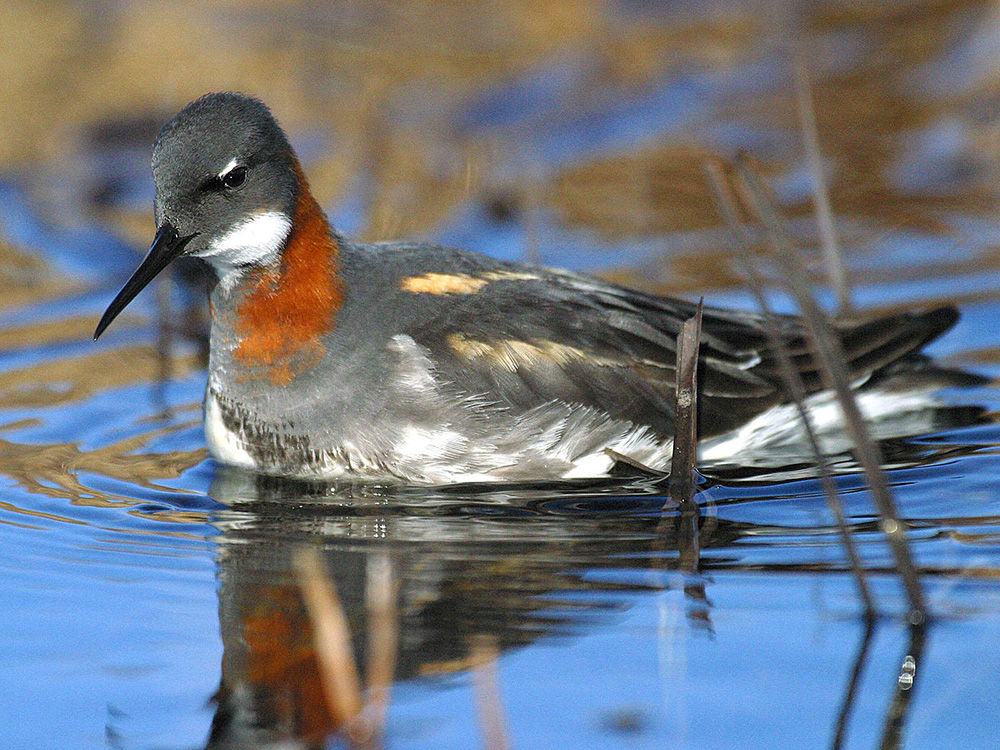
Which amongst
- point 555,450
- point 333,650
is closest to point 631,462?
point 555,450

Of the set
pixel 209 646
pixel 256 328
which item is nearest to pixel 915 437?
pixel 256 328

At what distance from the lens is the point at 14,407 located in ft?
19.8

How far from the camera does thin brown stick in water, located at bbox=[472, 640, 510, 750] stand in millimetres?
3067

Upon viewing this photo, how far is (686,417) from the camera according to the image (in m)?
4.76

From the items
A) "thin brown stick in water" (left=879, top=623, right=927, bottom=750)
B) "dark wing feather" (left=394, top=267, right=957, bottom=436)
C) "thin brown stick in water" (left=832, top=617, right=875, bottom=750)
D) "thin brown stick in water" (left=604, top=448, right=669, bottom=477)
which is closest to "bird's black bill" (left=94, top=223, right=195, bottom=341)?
"dark wing feather" (left=394, top=267, right=957, bottom=436)

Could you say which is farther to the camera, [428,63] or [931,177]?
[428,63]

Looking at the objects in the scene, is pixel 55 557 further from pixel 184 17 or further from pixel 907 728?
pixel 184 17

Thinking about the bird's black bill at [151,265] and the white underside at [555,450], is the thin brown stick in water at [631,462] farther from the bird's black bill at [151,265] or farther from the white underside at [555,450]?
the bird's black bill at [151,265]

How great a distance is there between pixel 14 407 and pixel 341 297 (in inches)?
68.9

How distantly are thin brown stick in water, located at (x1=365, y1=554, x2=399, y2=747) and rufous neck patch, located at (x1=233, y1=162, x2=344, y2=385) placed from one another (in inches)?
39.1

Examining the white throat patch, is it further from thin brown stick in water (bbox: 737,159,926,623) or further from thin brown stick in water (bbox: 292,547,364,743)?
thin brown stick in water (bbox: 737,159,926,623)

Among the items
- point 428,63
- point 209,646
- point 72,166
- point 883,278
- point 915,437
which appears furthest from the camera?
point 428,63

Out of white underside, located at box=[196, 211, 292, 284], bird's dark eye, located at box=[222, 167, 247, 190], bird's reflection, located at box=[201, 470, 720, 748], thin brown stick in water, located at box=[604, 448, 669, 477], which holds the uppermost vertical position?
bird's dark eye, located at box=[222, 167, 247, 190]

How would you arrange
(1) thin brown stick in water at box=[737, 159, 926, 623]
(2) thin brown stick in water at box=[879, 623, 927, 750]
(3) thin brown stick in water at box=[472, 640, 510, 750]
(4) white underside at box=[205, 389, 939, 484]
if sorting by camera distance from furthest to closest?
1. (4) white underside at box=[205, 389, 939, 484]
2. (1) thin brown stick in water at box=[737, 159, 926, 623]
3. (2) thin brown stick in water at box=[879, 623, 927, 750]
4. (3) thin brown stick in water at box=[472, 640, 510, 750]
